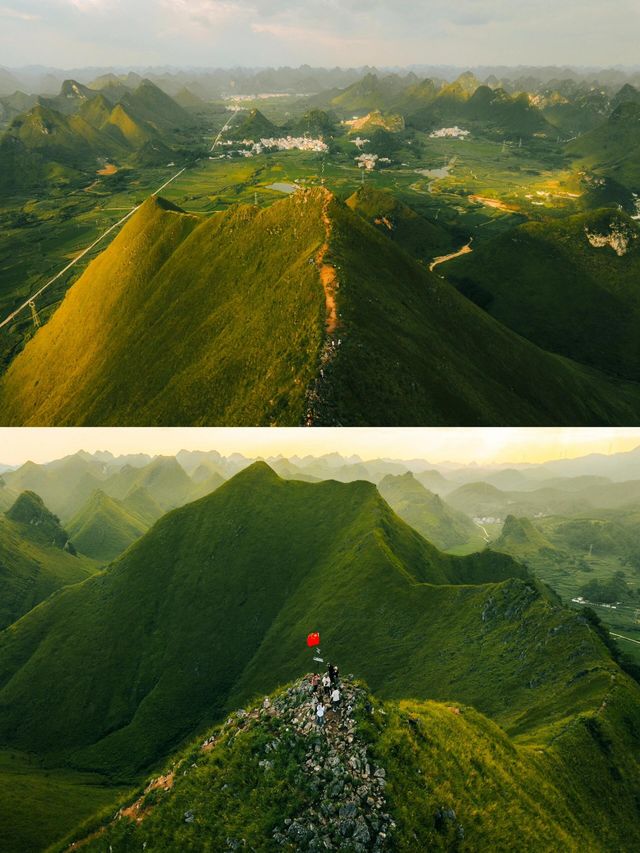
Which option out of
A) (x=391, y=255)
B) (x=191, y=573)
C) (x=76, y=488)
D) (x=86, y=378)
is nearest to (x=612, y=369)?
(x=391, y=255)

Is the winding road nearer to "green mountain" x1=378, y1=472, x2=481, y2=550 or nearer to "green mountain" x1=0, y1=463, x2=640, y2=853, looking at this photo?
"green mountain" x1=0, y1=463, x2=640, y2=853

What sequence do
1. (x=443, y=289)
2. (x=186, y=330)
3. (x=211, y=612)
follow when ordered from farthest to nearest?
(x=211, y=612) → (x=443, y=289) → (x=186, y=330)

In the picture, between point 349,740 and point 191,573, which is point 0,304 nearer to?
point 191,573

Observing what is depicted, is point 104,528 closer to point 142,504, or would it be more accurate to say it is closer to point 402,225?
point 142,504

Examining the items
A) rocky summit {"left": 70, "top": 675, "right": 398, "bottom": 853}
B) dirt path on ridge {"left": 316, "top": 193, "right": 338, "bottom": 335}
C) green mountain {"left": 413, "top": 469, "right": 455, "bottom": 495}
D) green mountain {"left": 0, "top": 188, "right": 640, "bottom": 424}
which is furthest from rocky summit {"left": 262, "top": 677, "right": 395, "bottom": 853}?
green mountain {"left": 413, "top": 469, "right": 455, "bottom": 495}

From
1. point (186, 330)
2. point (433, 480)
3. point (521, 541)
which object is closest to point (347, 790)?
point (186, 330)

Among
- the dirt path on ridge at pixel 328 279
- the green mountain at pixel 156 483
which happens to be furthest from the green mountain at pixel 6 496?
the dirt path on ridge at pixel 328 279

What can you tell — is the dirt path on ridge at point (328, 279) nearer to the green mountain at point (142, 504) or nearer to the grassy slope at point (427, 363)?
the grassy slope at point (427, 363)
